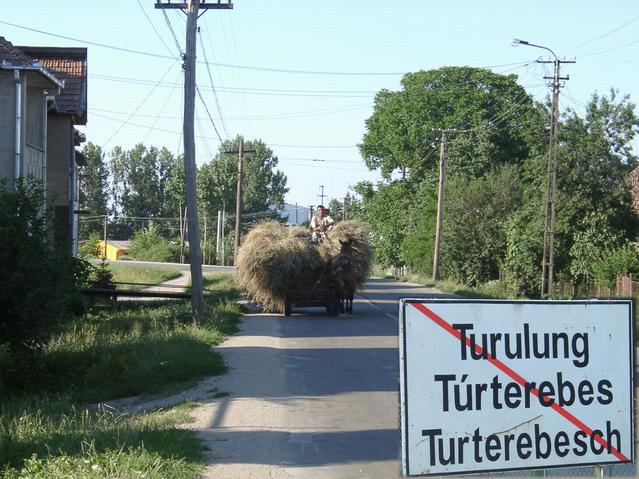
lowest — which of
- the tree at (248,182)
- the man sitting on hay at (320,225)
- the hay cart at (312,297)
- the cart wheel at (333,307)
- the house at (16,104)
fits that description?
the cart wheel at (333,307)

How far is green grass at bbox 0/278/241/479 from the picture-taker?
312 inches

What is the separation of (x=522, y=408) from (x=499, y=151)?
205 ft

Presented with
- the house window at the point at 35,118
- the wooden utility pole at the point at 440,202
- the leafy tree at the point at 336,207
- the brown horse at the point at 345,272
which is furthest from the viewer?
the leafy tree at the point at 336,207

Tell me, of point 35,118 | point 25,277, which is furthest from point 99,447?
point 35,118

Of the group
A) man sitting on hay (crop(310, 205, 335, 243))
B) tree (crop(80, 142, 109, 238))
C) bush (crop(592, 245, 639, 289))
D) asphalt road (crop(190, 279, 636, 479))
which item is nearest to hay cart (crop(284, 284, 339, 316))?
man sitting on hay (crop(310, 205, 335, 243))

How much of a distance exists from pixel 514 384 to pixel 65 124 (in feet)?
89.4

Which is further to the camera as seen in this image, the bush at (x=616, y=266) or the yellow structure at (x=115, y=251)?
the yellow structure at (x=115, y=251)

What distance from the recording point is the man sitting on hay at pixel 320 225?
1001 inches

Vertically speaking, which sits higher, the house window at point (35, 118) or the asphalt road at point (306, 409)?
the house window at point (35, 118)

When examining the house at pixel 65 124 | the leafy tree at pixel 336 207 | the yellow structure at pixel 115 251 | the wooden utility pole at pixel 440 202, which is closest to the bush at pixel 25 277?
the house at pixel 65 124

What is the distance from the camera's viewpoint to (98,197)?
12356 centimetres

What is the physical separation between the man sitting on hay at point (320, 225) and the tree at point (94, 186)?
98.2 metres

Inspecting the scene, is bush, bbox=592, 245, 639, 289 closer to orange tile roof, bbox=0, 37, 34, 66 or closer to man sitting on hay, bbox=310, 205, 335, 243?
man sitting on hay, bbox=310, 205, 335, 243

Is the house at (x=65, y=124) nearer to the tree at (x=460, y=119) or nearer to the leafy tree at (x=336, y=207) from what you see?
the tree at (x=460, y=119)
